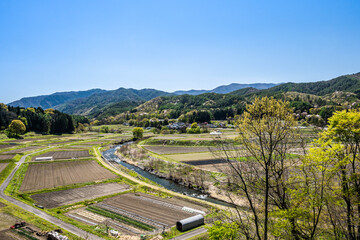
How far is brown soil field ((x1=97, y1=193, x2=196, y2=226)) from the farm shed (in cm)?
217

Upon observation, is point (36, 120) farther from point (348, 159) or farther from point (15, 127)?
point (348, 159)

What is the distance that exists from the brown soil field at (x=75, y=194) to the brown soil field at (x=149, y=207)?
12.9ft

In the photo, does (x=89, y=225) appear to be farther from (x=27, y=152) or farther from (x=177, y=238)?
(x=27, y=152)

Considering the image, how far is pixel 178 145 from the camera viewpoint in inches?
3499

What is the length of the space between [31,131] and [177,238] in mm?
122472

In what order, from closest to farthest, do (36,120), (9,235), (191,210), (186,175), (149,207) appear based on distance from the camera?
1. (9,235)
2. (191,210)
3. (149,207)
4. (186,175)
5. (36,120)

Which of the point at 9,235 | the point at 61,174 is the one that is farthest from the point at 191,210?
the point at 61,174

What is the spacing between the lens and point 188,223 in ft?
85.4

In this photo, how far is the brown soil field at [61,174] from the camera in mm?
42138

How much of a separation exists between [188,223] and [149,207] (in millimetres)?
8839

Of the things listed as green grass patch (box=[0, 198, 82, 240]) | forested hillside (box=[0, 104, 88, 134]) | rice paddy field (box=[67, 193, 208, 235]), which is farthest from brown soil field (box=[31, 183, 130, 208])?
forested hillside (box=[0, 104, 88, 134])

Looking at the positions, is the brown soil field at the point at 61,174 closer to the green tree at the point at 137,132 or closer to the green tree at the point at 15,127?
the green tree at the point at 137,132

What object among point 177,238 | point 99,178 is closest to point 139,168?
point 99,178

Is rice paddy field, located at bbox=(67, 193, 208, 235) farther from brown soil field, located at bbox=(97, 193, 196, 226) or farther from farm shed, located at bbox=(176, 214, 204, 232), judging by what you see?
farm shed, located at bbox=(176, 214, 204, 232)
